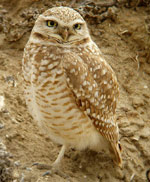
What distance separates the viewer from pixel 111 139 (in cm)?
356

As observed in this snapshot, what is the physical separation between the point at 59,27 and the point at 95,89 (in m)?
0.73

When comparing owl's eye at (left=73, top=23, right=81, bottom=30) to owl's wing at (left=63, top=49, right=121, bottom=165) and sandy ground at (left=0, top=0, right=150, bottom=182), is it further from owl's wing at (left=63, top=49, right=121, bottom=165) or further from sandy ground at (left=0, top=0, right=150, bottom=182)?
sandy ground at (left=0, top=0, right=150, bottom=182)

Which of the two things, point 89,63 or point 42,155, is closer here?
point 89,63

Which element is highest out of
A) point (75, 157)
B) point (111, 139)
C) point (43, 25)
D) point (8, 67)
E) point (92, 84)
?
point (43, 25)

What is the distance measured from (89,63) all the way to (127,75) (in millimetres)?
1817

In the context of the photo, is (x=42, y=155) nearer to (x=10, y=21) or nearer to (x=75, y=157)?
(x=75, y=157)

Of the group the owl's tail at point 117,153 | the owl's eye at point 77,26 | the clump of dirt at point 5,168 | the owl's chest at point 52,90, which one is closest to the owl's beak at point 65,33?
the owl's eye at point 77,26

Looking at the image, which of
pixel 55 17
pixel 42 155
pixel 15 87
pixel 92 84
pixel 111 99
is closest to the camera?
pixel 55 17

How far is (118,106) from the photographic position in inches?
179

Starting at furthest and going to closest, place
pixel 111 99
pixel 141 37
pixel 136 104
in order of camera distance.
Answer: pixel 141 37
pixel 136 104
pixel 111 99

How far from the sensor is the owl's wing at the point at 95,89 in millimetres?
3021

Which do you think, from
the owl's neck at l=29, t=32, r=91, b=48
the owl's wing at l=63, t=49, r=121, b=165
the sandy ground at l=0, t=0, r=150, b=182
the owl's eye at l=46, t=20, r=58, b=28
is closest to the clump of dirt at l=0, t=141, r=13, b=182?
the sandy ground at l=0, t=0, r=150, b=182

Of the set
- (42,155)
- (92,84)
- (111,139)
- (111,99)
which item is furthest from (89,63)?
(42,155)

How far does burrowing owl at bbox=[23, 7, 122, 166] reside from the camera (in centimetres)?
299
